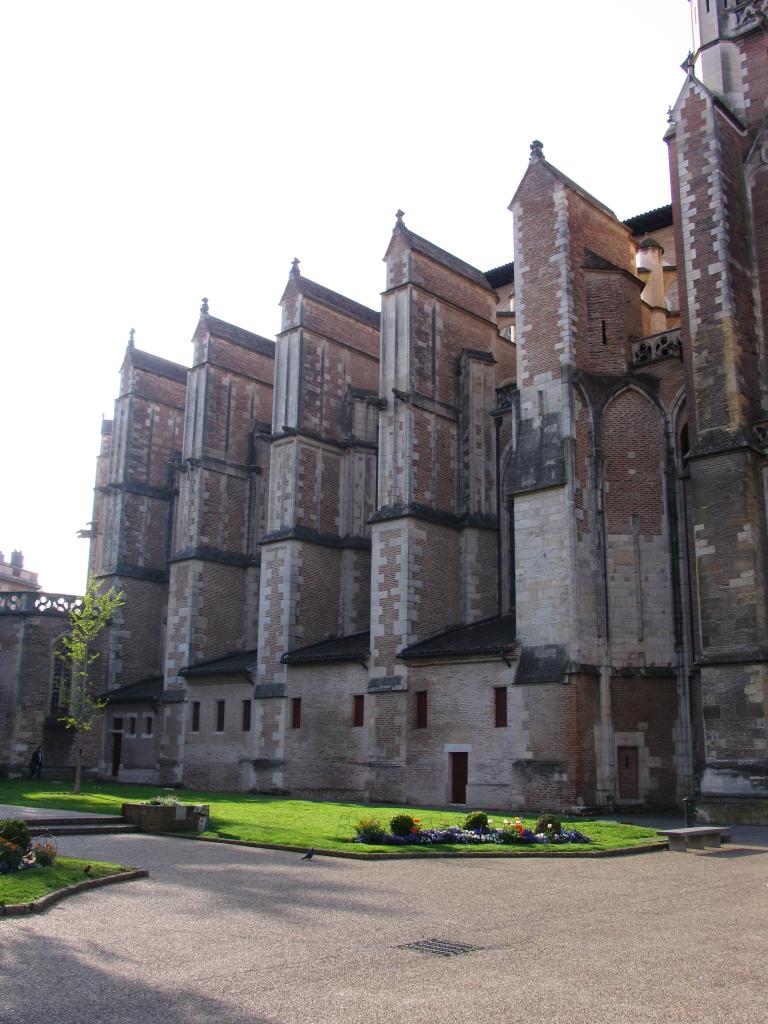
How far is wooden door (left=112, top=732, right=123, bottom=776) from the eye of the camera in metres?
39.5

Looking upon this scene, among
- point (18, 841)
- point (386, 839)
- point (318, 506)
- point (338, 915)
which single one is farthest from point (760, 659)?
point (318, 506)

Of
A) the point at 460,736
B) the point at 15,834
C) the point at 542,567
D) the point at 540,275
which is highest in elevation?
the point at 540,275

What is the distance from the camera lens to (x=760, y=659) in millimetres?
20453

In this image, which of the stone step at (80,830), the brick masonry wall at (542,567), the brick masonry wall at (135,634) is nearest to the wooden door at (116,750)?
the brick masonry wall at (135,634)

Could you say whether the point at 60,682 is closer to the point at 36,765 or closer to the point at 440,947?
the point at 36,765

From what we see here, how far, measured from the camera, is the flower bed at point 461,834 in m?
16.5

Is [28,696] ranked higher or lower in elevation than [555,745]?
higher

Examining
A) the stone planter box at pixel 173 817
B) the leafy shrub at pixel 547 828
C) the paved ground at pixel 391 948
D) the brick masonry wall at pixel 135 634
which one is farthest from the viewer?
the brick masonry wall at pixel 135 634

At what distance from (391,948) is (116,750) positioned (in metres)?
Answer: 33.9

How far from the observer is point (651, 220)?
36.2m

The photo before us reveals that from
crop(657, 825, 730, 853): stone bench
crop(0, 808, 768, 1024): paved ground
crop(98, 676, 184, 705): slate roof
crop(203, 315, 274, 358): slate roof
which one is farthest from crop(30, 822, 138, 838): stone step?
crop(203, 315, 274, 358): slate roof

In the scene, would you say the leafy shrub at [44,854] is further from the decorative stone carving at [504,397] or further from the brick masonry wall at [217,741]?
the decorative stone carving at [504,397]

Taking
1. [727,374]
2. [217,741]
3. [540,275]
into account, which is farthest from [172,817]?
[540,275]

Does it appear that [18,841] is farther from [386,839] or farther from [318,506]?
[318,506]
